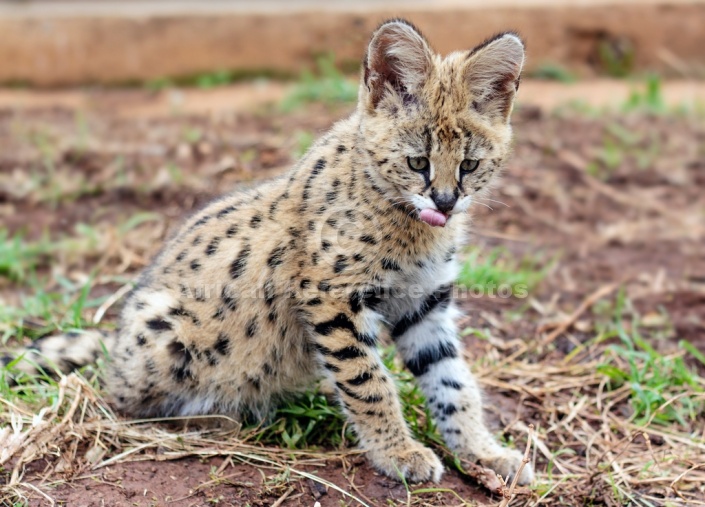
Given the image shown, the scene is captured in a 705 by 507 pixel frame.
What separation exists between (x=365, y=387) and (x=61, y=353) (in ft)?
5.21

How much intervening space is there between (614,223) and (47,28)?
22.3ft

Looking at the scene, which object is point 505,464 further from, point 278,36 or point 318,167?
point 278,36

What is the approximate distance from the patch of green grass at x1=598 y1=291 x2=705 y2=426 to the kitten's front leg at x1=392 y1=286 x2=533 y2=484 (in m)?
0.82

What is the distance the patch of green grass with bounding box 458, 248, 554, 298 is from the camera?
5344 millimetres

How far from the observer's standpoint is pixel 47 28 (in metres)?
10.0

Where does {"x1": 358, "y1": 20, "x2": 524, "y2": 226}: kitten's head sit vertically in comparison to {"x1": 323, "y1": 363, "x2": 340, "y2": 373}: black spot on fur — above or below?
above

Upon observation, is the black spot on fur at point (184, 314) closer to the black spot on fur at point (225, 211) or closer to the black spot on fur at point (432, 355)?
the black spot on fur at point (225, 211)

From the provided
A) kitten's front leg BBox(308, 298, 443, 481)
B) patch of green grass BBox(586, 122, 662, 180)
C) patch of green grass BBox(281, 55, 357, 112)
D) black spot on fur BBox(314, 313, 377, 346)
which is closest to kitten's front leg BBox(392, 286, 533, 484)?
kitten's front leg BBox(308, 298, 443, 481)

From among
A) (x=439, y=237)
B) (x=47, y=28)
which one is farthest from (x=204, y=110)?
(x=439, y=237)

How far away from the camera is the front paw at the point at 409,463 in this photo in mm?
3756

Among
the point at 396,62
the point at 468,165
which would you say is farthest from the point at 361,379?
the point at 396,62

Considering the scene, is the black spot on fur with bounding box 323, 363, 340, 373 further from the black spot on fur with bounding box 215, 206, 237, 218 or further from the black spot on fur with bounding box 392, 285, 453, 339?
the black spot on fur with bounding box 215, 206, 237, 218

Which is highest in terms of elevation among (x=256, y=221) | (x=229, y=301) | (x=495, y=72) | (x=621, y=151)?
(x=495, y=72)

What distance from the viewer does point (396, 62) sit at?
376 cm
